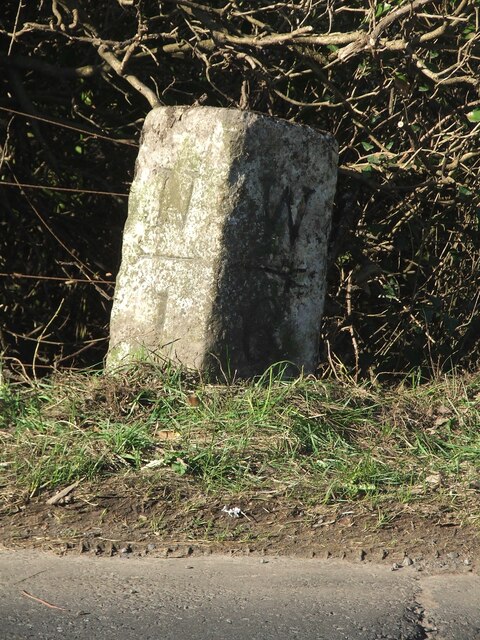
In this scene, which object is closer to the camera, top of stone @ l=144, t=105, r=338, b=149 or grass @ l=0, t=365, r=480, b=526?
grass @ l=0, t=365, r=480, b=526

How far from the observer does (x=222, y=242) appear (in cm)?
471

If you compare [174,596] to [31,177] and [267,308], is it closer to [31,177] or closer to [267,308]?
[267,308]

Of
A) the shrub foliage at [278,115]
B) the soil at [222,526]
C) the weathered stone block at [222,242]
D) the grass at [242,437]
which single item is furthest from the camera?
the shrub foliage at [278,115]

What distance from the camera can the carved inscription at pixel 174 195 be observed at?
15.7 ft

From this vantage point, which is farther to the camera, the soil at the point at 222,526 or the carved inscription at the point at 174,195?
the carved inscription at the point at 174,195

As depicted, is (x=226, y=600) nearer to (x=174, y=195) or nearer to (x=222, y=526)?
(x=222, y=526)

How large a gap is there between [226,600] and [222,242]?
6.59 ft

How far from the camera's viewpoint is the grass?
3967 millimetres

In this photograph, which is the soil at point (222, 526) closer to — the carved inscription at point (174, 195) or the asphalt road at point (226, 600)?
the asphalt road at point (226, 600)

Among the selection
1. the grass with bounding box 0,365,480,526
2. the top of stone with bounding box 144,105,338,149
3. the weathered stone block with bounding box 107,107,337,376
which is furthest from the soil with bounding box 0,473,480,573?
the top of stone with bounding box 144,105,338,149

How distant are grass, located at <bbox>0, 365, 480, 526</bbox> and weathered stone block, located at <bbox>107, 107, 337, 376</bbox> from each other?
0.69ft

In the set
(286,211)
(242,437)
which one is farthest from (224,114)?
(242,437)

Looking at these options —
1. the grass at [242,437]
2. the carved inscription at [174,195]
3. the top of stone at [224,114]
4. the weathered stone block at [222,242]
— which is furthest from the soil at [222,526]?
the top of stone at [224,114]

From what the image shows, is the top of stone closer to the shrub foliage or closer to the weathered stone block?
the weathered stone block
